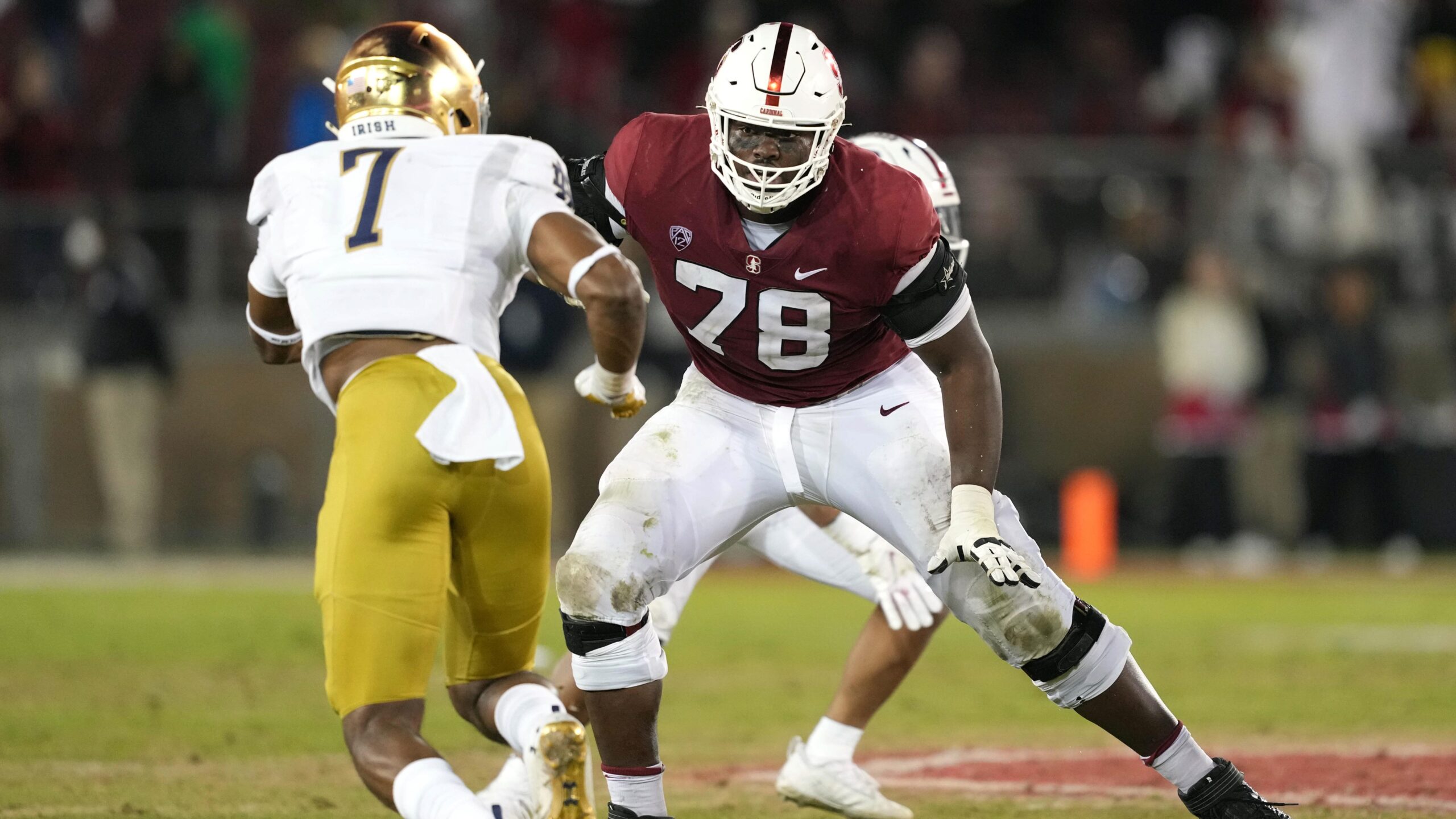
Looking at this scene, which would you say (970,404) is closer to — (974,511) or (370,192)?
(974,511)

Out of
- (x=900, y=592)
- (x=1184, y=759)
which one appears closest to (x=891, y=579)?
(x=900, y=592)

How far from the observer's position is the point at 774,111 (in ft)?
14.9

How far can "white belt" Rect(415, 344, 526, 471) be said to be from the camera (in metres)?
4.03

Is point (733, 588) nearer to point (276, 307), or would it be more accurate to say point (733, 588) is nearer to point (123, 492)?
point (123, 492)

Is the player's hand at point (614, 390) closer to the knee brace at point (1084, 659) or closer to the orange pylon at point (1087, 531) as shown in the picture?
the knee brace at point (1084, 659)

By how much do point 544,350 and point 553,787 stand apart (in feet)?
29.3

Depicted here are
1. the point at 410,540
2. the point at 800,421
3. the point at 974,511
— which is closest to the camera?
the point at 410,540

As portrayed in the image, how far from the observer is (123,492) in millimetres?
12547

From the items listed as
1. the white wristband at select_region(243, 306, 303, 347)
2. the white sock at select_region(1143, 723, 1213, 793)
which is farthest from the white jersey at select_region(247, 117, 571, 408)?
the white sock at select_region(1143, 723, 1213, 793)

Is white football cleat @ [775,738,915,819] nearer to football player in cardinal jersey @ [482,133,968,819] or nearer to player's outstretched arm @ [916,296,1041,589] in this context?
football player in cardinal jersey @ [482,133,968,819]

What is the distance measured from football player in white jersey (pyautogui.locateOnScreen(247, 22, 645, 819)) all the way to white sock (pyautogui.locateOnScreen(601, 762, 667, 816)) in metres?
0.31

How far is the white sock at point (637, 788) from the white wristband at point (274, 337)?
1.28 meters

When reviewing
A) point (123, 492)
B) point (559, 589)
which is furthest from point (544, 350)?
point (559, 589)

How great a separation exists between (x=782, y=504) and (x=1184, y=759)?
1146 mm
